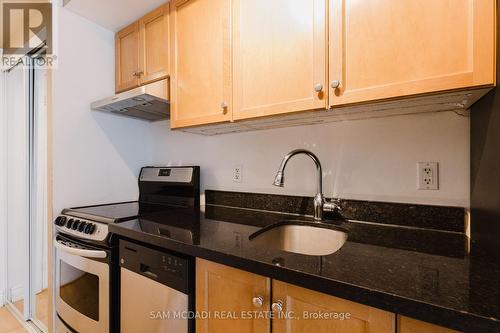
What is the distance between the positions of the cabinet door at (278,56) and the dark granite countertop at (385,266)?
21.7 inches

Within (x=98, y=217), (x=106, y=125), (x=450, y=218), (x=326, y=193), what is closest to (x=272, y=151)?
(x=326, y=193)

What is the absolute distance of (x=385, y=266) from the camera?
26.4 inches

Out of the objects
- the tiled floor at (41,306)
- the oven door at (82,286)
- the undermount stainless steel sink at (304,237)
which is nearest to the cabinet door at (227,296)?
the undermount stainless steel sink at (304,237)

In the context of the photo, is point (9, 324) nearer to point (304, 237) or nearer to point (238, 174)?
point (238, 174)

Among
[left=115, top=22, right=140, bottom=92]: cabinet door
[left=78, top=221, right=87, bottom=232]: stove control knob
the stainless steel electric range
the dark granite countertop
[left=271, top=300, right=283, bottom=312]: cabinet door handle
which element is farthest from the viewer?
[left=115, top=22, right=140, bottom=92]: cabinet door

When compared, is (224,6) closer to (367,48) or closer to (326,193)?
(367,48)

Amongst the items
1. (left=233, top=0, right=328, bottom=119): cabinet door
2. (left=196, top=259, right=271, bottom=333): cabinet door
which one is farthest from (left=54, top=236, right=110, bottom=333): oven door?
(left=233, top=0, right=328, bottom=119): cabinet door

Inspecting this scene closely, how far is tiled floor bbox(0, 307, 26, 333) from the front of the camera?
188 cm

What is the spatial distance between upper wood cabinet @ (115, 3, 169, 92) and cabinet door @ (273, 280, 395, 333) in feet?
4.46

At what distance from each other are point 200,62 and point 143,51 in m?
0.58

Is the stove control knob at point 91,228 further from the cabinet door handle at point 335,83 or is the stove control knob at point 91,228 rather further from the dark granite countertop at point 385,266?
the cabinet door handle at point 335,83

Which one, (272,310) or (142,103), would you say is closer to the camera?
(272,310)

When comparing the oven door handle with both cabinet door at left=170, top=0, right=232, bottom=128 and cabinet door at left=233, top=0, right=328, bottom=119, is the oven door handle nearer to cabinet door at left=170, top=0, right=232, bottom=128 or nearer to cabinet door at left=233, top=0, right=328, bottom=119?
cabinet door at left=170, top=0, right=232, bottom=128

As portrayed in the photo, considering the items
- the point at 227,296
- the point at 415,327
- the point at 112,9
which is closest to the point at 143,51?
the point at 112,9
